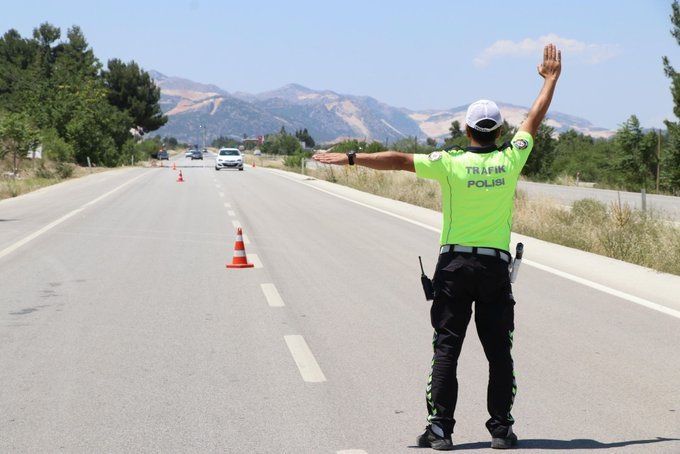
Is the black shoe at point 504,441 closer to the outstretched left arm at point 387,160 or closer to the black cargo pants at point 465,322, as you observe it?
the black cargo pants at point 465,322

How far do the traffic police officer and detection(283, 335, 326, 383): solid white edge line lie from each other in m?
1.49

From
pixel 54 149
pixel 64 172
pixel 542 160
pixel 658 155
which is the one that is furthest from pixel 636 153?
pixel 54 149

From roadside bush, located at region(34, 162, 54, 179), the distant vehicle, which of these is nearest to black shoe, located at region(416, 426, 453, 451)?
roadside bush, located at region(34, 162, 54, 179)

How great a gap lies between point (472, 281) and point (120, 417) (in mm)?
2195

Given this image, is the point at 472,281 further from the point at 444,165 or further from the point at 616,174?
the point at 616,174

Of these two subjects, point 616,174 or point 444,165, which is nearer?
point 444,165

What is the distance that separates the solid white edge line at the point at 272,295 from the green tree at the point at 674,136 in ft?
95.4

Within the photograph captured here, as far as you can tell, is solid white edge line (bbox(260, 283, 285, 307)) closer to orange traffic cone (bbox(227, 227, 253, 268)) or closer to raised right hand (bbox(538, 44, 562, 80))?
orange traffic cone (bbox(227, 227, 253, 268))

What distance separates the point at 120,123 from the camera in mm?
80438

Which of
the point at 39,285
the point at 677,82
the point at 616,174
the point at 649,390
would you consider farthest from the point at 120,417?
the point at 616,174

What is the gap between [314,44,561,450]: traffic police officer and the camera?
461 cm

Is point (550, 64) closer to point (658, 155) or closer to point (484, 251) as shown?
point (484, 251)

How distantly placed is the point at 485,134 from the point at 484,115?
11 centimetres

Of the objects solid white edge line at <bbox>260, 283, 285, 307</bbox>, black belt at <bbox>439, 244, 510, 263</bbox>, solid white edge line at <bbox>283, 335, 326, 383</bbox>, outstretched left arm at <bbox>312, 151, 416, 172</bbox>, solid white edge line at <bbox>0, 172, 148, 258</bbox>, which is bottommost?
solid white edge line at <bbox>0, 172, 148, 258</bbox>
